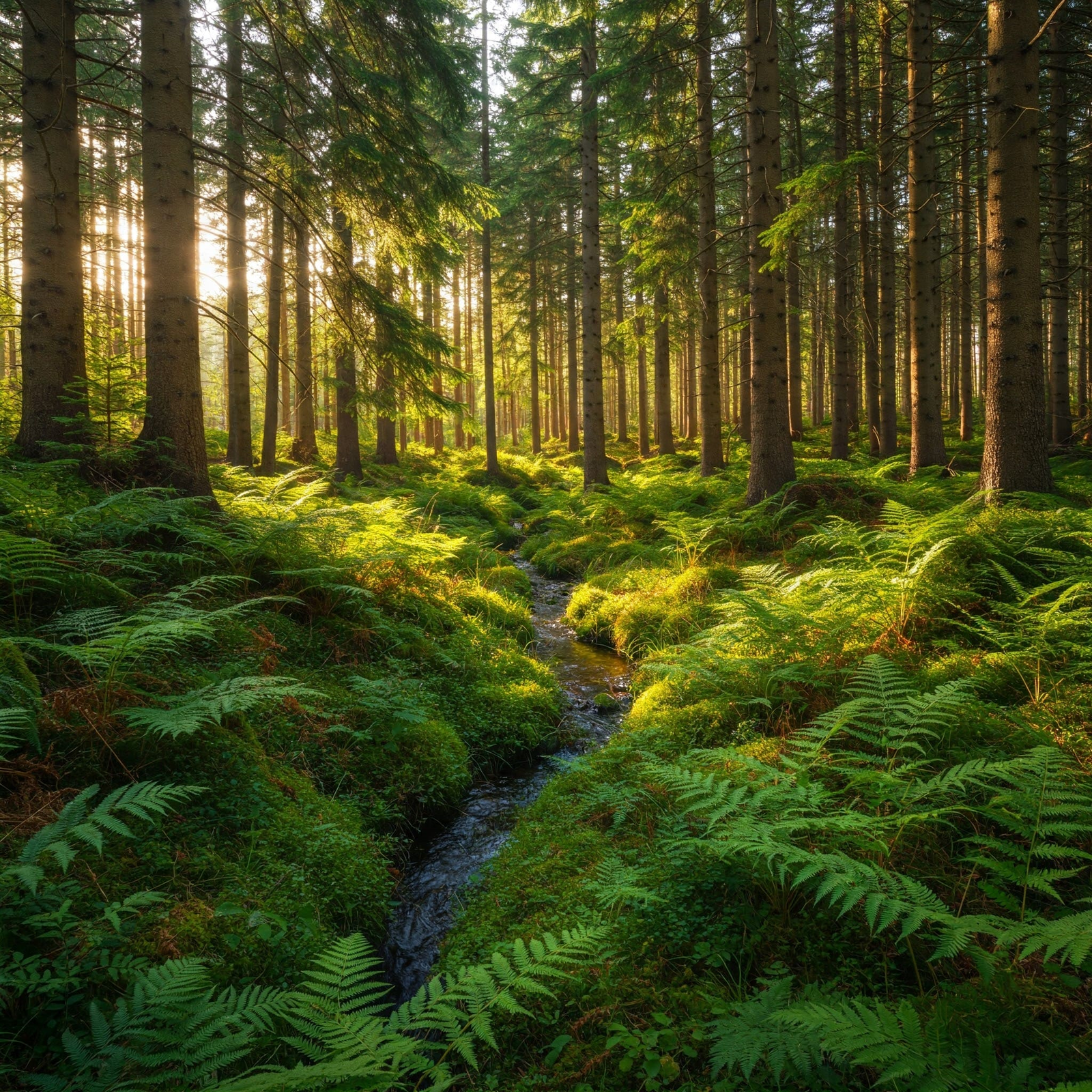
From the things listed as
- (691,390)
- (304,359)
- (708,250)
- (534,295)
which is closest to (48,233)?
(304,359)

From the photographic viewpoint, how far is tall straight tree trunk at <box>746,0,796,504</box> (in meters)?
9.01

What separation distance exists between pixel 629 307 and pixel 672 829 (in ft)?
93.5

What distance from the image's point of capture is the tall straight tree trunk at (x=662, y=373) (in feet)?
63.0

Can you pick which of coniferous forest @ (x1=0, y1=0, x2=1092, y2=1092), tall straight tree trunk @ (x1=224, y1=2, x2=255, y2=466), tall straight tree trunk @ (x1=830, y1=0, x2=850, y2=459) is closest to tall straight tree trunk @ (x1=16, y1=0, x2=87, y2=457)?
coniferous forest @ (x1=0, y1=0, x2=1092, y2=1092)

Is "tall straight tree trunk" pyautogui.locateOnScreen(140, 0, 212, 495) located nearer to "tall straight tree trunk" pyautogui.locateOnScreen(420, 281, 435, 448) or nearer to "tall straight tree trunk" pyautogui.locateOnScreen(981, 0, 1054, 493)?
"tall straight tree trunk" pyautogui.locateOnScreen(981, 0, 1054, 493)

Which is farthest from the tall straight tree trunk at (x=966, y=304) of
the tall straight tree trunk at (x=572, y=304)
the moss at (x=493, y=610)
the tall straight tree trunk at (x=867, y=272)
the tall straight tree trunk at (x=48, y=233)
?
the tall straight tree trunk at (x=48, y=233)

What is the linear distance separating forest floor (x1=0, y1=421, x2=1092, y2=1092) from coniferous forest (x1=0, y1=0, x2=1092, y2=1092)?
0.03 meters

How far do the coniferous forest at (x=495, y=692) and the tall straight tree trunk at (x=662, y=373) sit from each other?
6.23 meters

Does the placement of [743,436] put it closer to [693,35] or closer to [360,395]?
[693,35]

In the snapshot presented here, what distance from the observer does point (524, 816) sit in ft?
14.6

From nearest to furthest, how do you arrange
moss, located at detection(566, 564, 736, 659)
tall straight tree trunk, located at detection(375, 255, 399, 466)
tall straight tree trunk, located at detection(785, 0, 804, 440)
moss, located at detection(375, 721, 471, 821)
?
moss, located at detection(375, 721, 471, 821), moss, located at detection(566, 564, 736, 659), tall straight tree trunk, located at detection(375, 255, 399, 466), tall straight tree trunk, located at detection(785, 0, 804, 440)

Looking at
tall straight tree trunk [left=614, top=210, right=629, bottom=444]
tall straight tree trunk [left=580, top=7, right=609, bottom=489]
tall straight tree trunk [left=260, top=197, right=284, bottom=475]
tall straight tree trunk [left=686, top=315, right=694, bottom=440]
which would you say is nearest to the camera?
tall straight tree trunk [left=260, top=197, right=284, bottom=475]

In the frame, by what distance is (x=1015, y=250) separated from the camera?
6.47 metres

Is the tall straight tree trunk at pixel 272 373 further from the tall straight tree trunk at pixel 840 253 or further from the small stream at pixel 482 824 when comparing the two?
the tall straight tree trunk at pixel 840 253
